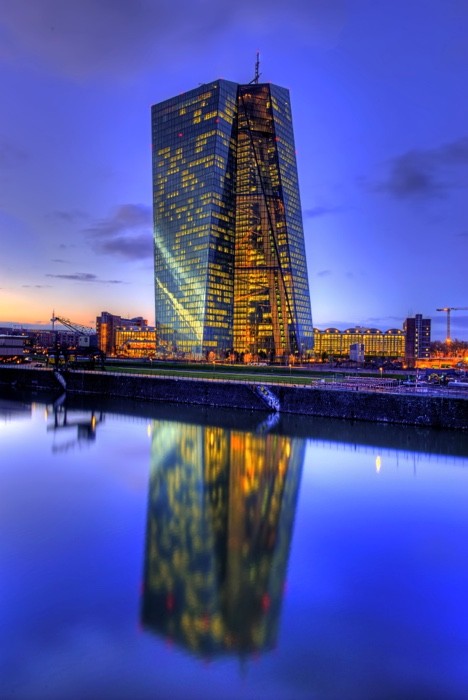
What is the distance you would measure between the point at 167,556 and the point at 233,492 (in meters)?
8.30

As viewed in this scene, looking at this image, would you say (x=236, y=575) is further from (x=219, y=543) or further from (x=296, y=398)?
(x=296, y=398)

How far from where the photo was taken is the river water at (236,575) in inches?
424

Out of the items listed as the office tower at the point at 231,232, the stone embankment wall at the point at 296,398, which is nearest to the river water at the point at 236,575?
the stone embankment wall at the point at 296,398

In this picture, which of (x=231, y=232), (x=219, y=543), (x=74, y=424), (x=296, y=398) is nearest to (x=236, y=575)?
(x=219, y=543)

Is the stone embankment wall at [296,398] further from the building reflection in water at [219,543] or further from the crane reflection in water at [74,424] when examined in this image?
the building reflection in water at [219,543]

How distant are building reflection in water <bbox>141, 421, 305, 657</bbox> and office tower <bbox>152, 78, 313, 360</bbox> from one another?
83.8m

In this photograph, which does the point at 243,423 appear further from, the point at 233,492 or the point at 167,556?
the point at 167,556

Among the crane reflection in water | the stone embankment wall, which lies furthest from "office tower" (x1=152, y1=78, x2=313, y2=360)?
the crane reflection in water

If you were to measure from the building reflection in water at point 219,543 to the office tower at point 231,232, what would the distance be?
8376 centimetres

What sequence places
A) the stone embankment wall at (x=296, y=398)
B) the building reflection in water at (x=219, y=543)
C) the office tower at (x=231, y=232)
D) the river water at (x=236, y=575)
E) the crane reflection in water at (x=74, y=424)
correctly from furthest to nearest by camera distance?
the office tower at (x=231, y=232)
the stone embankment wall at (x=296, y=398)
the crane reflection in water at (x=74, y=424)
the building reflection in water at (x=219, y=543)
the river water at (x=236, y=575)

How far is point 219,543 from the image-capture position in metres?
18.0

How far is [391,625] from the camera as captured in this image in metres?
12.7

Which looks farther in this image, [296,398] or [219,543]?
[296,398]

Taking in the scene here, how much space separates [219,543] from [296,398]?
99.8 ft
